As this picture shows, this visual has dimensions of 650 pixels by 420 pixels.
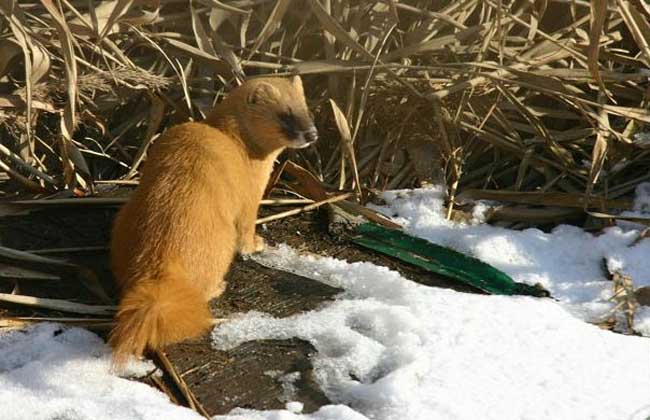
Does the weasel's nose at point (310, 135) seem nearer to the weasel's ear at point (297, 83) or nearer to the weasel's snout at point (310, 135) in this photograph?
the weasel's snout at point (310, 135)

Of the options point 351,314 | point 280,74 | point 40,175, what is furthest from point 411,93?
point 40,175

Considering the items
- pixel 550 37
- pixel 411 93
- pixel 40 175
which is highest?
pixel 550 37

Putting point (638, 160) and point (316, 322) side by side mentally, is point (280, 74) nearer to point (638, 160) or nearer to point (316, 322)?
point (316, 322)

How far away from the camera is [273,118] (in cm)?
334

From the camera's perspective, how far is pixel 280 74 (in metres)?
3.64

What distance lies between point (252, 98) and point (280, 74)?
339 millimetres

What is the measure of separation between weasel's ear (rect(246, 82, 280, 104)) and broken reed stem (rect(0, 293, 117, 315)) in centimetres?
104

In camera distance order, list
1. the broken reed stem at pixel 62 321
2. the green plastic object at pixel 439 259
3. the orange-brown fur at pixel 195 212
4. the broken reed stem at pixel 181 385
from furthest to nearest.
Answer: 1. the green plastic object at pixel 439 259
2. the broken reed stem at pixel 62 321
3. the orange-brown fur at pixel 195 212
4. the broken reed stem at pixel 181 385

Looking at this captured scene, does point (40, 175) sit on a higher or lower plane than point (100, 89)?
lower

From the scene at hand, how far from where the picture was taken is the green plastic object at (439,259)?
311 centimetres

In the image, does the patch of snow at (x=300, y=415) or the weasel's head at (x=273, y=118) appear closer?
the patch of snow at (x=300, y=415)

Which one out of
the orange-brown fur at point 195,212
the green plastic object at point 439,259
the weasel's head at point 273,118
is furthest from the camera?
the weasel's head at point 273,118

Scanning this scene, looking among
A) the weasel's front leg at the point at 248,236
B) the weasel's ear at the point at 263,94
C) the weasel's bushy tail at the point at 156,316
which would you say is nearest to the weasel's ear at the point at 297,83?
the weasel's ear at the point at 263,94

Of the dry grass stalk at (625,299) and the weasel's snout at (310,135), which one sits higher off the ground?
the weasel's snout at (310,135)
